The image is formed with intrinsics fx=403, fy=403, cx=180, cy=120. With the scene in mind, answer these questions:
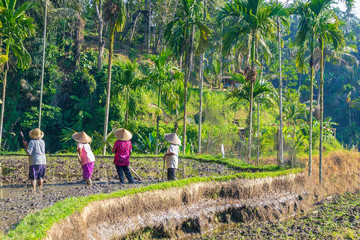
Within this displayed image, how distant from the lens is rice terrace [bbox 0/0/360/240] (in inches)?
371

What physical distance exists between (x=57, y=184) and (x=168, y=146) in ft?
12.6

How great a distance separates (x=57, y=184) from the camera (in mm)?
11641

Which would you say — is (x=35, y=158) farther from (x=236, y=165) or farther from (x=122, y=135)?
(x=236, y=165)

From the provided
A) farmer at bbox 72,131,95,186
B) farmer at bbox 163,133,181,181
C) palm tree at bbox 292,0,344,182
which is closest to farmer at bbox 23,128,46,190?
farmer at bbox 72,131,95,186

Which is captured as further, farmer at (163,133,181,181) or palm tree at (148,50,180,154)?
palm tree at (148,50,180,154)

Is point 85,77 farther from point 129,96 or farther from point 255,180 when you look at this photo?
point 255,180

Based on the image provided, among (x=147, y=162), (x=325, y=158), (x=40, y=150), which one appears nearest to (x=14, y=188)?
(x=40, y=150)

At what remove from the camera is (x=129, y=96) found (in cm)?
2272

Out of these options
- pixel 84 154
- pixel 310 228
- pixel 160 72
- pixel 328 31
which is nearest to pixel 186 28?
pixel 160 72

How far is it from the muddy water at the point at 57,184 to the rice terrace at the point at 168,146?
0.19 ft

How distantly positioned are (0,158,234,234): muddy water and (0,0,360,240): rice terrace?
6 cm

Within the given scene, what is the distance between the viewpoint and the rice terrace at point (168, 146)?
30.9 feet

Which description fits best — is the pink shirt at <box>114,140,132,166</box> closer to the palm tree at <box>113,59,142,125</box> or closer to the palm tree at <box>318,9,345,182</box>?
the palm tree at <box>318,9,345,182</box>

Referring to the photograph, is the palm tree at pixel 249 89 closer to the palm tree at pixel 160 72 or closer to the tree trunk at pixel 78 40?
the palm tree at pixel 160 72
